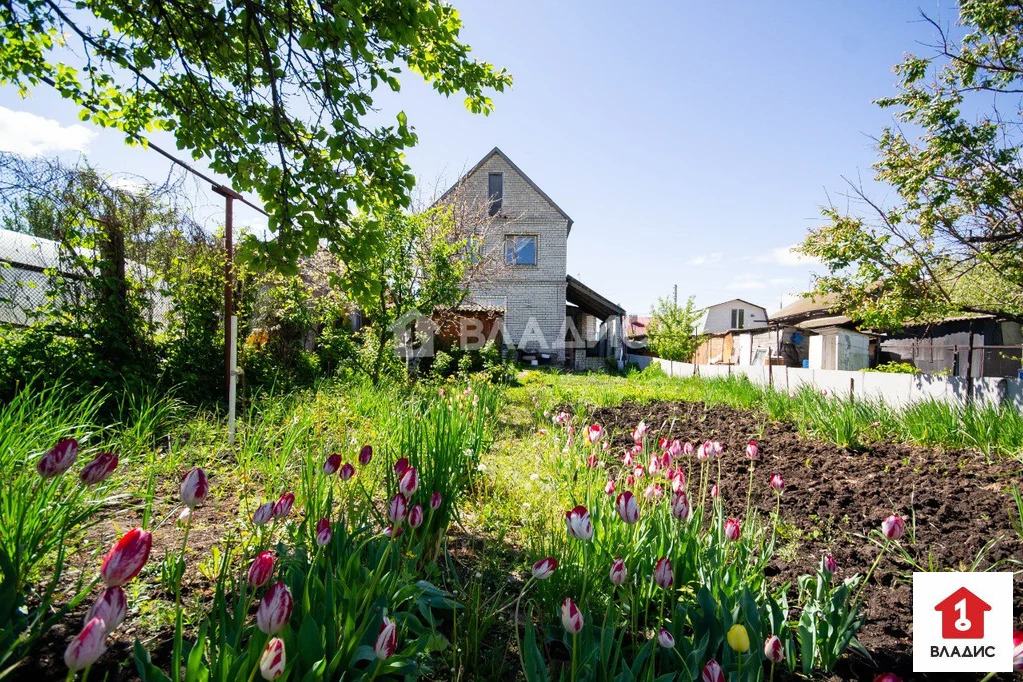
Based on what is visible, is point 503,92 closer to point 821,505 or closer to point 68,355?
point 821,505

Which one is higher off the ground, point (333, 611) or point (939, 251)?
point (939, 251)

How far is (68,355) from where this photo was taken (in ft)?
16.7

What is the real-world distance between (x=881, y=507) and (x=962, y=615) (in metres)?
1.58

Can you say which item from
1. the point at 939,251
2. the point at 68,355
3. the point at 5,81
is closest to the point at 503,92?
the point at 5,81

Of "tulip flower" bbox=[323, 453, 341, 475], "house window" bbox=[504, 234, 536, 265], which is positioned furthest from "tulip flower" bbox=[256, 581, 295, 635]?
"house window" bbox=[504, 234, 536, 265]

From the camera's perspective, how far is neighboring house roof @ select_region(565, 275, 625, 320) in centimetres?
1941

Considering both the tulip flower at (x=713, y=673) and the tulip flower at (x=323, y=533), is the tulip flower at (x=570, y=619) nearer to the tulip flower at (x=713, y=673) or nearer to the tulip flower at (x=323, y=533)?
the tulip flower at (x=713, y=673)

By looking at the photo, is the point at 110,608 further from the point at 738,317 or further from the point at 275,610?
the point at 738,317

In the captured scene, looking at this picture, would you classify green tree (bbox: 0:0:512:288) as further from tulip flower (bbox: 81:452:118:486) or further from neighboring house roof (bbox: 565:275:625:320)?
neighboring house roof (bbox: 565:275:625:320)

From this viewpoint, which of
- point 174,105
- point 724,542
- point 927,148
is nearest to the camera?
point 724,542

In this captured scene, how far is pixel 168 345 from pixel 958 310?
9.26 metres

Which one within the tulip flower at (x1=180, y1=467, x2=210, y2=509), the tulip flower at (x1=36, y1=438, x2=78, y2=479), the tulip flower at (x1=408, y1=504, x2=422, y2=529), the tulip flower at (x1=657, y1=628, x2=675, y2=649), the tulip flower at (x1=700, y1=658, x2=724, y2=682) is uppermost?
the tulip flower at (x1=36, y1=438, x2=78, y2=479)

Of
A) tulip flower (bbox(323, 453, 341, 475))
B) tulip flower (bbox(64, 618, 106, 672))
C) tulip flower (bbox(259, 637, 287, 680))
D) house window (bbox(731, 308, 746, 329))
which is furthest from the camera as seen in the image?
house window (bbox(731, 308, 746, 329))

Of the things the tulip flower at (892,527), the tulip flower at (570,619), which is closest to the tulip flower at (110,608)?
the tulip flower at (570,619)
